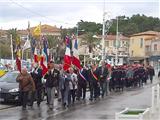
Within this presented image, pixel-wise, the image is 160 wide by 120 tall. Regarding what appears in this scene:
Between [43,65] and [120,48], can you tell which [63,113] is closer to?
[43,65]

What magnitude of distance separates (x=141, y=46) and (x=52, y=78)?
310 feet

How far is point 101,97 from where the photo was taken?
2422 centimetres

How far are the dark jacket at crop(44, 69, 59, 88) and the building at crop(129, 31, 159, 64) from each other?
287 ft

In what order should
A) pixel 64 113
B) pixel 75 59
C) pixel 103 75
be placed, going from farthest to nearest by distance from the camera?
1. pixel 103 75
2. pixel 75 59
3. pixel 64 113

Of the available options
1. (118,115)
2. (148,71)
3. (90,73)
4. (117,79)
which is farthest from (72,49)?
(148,71)

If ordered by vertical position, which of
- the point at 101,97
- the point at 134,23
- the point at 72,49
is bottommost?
the point at 101,97

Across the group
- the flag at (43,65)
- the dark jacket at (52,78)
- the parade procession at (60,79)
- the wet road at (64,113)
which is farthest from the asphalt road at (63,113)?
the flag at (43,65)

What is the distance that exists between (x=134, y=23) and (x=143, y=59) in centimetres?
2804

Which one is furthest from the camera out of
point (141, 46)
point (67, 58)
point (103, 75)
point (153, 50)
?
point (141, 46)

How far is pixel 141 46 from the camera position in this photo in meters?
111

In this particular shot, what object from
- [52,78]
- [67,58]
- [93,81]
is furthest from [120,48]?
[52,78]

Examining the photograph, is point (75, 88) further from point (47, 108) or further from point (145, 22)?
point (145, 22)

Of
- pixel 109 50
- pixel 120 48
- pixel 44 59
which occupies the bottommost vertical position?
pixel 44 59

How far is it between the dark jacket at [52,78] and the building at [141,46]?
8761 centimetres
